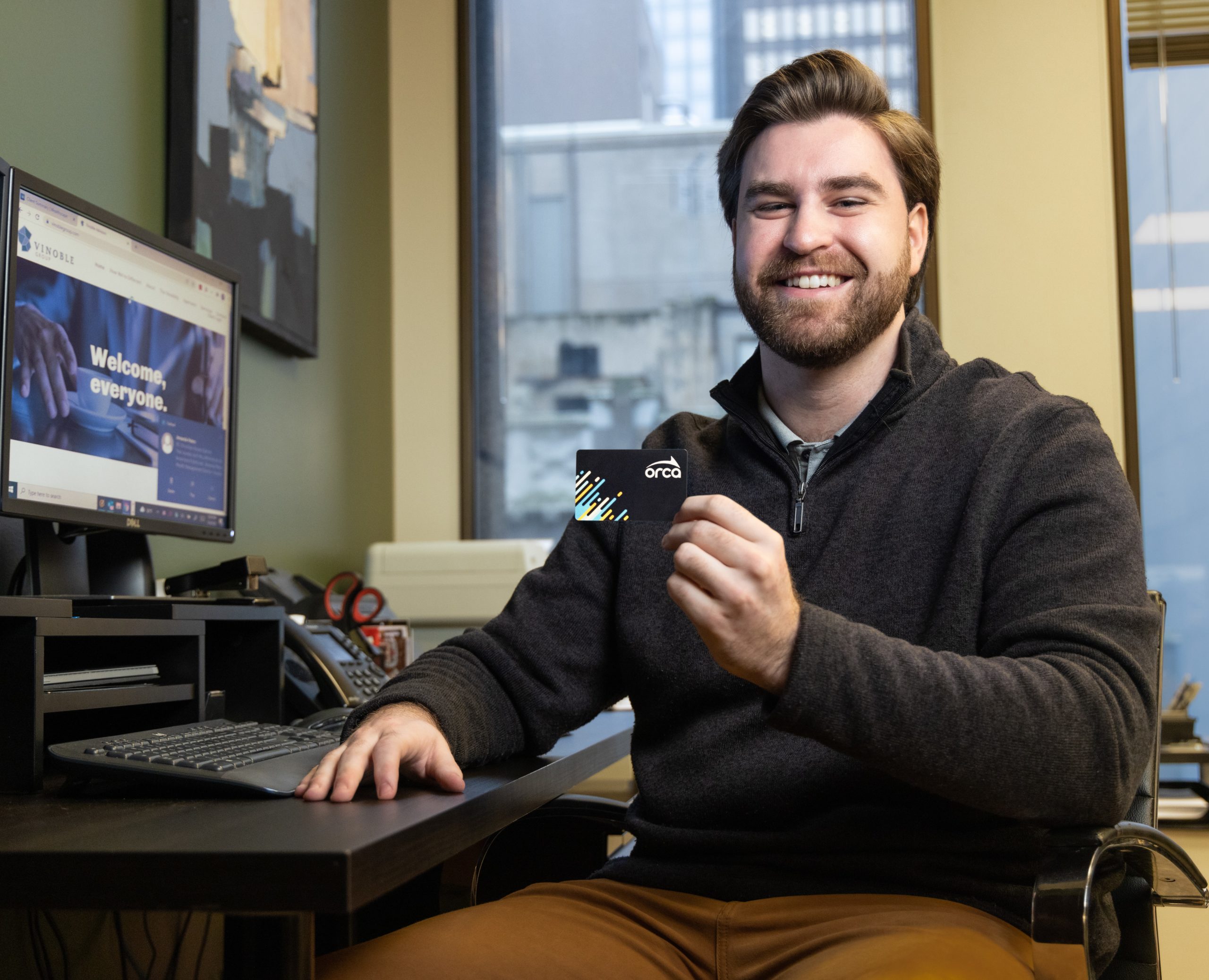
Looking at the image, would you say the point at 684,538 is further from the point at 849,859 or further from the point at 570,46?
the point at 570,46

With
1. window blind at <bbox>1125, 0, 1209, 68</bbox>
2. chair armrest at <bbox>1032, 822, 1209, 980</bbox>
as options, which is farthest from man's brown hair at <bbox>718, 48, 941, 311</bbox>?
window blind at <bbox>1125, 0, 1209, 68</bbox>

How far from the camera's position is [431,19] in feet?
10.7

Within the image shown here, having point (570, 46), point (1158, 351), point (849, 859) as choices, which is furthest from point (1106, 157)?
point (849, 859)

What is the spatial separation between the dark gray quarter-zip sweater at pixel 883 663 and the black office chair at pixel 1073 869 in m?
0.04

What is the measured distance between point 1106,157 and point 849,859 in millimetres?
2442

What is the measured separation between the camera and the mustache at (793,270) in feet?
4.35

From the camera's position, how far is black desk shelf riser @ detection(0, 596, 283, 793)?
1.02 meters

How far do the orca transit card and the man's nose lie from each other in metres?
0.45

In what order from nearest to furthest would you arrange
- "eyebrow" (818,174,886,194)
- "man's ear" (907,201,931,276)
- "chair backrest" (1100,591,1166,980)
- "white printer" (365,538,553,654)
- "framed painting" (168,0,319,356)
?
"chair backrest" (1100,591,1166,980)
"eyebrow" (818,174,886,194)
"man's ear" (907,201,931,276)
"framed painting" (168,0,319,356)
"white printer" (365,538,553,654)

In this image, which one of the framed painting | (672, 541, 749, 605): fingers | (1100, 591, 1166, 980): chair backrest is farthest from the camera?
the framed painting

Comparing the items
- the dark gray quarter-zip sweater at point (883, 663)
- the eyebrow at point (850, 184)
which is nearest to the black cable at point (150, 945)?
the dark gray quarter-zip sweater at point (883, 663)

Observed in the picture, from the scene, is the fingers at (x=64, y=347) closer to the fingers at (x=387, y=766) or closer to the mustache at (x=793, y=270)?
the fingers at (x=387, y=766)

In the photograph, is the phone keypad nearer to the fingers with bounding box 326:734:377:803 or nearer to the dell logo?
the fingers with bounding box 326:734:377:803

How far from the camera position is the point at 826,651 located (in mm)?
886
